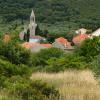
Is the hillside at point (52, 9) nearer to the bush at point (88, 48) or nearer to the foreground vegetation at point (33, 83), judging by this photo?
the bush at point (88, 48)

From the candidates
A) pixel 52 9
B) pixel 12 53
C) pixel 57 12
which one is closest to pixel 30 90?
pixel 12 53

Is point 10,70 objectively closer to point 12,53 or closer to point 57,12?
point 12,53

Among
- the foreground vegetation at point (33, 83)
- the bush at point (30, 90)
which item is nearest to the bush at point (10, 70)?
the foreground vegetation at point (33, 83)

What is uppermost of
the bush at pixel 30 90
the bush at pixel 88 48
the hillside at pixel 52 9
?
the bush at pixel 30 90

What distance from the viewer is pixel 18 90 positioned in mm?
7676

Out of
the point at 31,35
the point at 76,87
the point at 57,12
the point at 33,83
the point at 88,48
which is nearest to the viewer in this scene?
the point at 33,83

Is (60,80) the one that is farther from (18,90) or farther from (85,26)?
(85,26)

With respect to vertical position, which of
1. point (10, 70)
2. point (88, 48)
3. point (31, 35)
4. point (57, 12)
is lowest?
point (57, 12)

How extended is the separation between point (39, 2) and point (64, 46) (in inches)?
2309

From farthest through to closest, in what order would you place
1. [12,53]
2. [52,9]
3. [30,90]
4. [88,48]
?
[52,9] < [88,48] < [12,53] < [30,90]

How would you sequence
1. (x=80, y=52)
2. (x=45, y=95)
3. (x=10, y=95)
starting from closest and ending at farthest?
(x=10, y=95) → (x=45, y=95) → (x=80, y=52)

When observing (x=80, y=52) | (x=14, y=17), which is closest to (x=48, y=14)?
(x=14, y=17)

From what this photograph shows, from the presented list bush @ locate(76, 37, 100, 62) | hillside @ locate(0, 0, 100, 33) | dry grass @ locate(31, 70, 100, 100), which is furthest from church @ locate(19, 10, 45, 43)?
dry grass @ locate(31, 70, 100, 100)

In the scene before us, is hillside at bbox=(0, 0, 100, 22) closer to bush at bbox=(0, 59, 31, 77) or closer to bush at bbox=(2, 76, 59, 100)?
bush at bbox=(0, 59, 31, 77)
